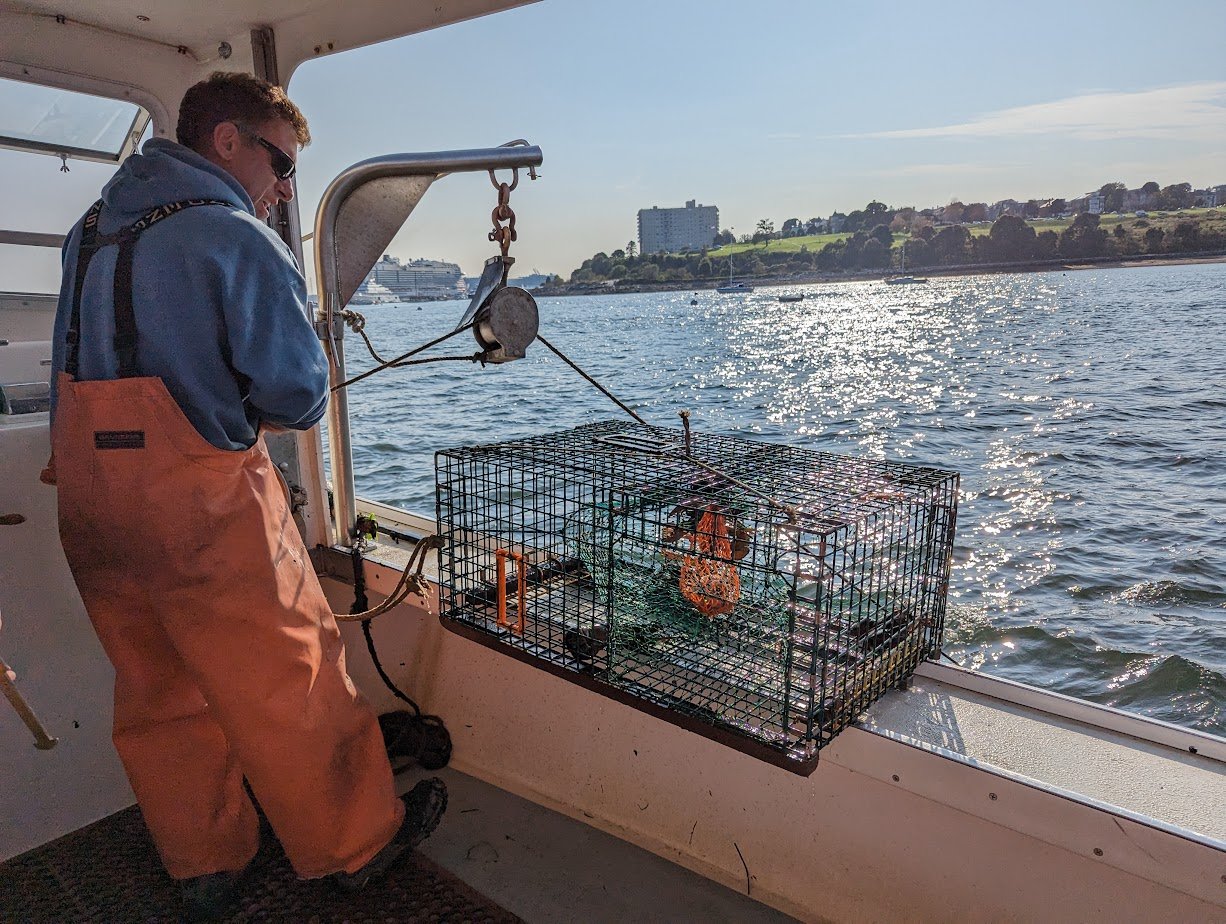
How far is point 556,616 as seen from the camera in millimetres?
2266

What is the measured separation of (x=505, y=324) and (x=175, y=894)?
1694mm

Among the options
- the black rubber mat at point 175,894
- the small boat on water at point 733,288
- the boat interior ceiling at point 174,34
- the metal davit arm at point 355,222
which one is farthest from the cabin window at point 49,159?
the small boat on water at point 733,288

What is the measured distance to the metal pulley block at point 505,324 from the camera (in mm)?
2045

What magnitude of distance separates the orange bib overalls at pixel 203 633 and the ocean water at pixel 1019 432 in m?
1.26

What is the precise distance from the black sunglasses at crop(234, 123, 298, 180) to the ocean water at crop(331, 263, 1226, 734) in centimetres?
92

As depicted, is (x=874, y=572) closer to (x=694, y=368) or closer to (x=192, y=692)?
(x=192, y=692)

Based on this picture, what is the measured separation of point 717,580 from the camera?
1.91 metres

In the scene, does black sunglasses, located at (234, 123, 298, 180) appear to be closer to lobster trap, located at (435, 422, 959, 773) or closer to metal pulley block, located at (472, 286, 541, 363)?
metal pulley block, located at (472, 286, 541, 363)

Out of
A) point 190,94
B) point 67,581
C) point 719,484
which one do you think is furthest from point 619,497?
point 67,581

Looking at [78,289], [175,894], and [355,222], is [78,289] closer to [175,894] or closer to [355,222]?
[355,222]

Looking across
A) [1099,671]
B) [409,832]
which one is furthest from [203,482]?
[1099,671]

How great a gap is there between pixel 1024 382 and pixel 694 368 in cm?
933

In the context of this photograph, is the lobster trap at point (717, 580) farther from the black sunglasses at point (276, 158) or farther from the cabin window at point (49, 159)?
the cabin window at point (49, 159)

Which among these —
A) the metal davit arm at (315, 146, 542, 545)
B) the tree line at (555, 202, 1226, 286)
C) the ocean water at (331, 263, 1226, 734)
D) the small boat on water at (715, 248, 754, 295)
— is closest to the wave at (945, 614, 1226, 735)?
the ocean water at (331, 263, 1226, 734)
